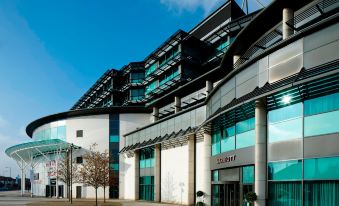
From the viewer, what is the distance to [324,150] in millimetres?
19453

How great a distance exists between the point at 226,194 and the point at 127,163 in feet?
110

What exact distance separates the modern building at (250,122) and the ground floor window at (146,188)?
0.14 metres

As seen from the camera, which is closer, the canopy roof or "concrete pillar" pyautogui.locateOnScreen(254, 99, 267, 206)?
"concrete pillar" pyautogui.locateOnScreen(254, 99, 267, 206)

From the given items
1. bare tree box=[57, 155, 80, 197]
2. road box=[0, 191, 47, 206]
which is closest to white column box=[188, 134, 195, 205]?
road box=[0, 191, 47, 206]

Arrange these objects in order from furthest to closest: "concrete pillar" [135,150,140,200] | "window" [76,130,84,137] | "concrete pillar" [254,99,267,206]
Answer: "window" [76,130,84,137] → "concrete pillar" [135,150,140,200] → "concrete pillar" [254,99,267,206]

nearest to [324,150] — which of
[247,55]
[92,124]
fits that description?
[247,55]

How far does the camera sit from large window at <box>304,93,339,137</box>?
63.1ft

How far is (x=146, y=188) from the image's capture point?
55156mm

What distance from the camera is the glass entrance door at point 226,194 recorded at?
28.7m

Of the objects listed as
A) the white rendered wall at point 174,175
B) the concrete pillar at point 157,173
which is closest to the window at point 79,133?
the concrete pillar at point 157,173

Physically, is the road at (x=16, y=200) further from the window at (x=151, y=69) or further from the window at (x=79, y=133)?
the window at (x=151, y=69)

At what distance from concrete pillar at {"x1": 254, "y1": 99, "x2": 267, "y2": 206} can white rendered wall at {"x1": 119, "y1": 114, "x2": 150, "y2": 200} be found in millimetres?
37241

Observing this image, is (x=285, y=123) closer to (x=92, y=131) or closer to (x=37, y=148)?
(x=92, y=131)

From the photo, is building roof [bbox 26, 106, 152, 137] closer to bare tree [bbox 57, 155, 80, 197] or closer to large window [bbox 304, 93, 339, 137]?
bare tree [bbox 57, 155, 80, 197]
